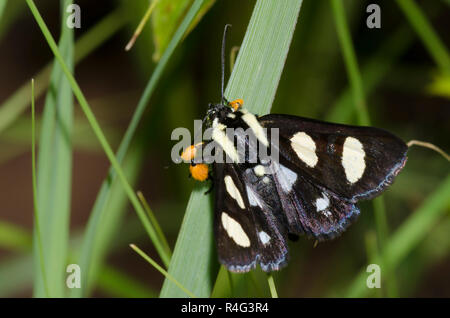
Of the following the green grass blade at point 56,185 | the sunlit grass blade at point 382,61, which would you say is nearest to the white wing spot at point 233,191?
the green grass blade at point 56,185

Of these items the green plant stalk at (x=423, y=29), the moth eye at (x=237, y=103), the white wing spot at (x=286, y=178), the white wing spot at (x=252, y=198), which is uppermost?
the green plant stalk at (x=423, y=29)

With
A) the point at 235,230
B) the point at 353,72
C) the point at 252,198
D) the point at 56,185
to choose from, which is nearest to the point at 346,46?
the point at 353,72

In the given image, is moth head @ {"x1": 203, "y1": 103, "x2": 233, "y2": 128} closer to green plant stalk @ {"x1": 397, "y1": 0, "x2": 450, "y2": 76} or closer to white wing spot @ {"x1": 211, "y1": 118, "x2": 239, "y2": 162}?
white wing spot @ {"x1": 211, "y1": 118, "x2": 239, "y2": 162}

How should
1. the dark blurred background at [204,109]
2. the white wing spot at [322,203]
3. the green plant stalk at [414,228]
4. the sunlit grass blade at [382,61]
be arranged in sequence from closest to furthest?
the white wing spot at [322,203] → the green plant stalk at [414,228] → the dark blurred background at [204,109] → the sunlit grass blade at [382,61]

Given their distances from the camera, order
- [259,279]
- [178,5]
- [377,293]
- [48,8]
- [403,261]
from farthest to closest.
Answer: [48,8] → [403,261] → [259,279] → [377,293] → [178,5]

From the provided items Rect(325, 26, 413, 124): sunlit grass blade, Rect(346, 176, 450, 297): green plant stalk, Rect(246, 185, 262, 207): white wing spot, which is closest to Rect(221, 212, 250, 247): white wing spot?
Rect(246, 185, 262, 207): white wing spot

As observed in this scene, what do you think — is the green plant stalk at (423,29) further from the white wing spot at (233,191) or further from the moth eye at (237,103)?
the white wing spot at (233,191)
